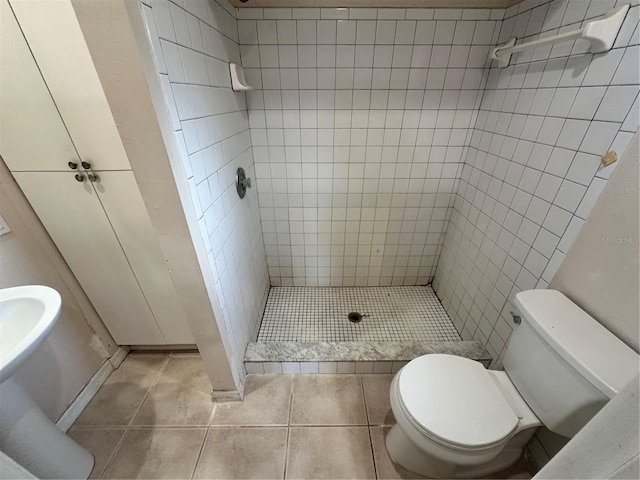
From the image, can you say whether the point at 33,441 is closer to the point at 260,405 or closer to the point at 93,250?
the point at 93,250

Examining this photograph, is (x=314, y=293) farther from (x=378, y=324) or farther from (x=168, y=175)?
(x=168, y=175)

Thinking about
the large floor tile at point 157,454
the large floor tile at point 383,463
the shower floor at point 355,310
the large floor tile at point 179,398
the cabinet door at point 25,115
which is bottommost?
the large floor tile at point 383,463

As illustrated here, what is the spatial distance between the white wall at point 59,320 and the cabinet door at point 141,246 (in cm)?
30

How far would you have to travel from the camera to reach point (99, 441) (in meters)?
1.18

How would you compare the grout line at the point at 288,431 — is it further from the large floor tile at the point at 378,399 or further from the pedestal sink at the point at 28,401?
the pedestal sink at the point at 28,401

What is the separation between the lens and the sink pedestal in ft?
2.74

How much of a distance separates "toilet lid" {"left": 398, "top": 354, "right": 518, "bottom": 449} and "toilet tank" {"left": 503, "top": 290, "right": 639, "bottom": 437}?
0.39ft

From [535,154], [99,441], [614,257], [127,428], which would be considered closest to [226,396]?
[127,428]

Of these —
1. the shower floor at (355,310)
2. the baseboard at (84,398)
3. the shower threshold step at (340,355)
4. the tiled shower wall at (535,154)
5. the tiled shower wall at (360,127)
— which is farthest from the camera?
the shower floor at (355,310)

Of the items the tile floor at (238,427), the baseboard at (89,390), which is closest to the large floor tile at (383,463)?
the tile floor at (238,427)

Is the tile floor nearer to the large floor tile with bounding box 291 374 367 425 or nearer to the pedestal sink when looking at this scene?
the large floor tile with bounding box 291 374 367 425

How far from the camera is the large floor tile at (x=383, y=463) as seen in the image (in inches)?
42.4

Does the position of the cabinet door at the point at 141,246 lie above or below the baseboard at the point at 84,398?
above

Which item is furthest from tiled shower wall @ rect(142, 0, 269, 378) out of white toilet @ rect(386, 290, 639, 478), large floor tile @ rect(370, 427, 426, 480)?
white toilet @ rect(386, 290, 639, 478)
